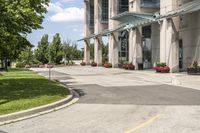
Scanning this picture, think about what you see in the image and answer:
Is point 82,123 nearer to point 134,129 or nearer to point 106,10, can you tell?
point 134,129

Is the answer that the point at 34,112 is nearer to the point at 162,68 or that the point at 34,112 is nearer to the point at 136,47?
the point at 162,68

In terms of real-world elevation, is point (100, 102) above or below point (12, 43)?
below

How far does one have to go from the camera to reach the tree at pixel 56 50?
97.6 m

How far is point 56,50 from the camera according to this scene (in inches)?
3861

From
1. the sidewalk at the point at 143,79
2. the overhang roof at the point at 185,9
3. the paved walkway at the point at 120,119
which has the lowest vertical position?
the paved walkway at the point at 120,119

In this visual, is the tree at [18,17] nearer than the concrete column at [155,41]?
Yes

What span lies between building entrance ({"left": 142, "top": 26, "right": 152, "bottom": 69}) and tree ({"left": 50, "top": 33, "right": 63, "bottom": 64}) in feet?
144

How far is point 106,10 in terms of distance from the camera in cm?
7300

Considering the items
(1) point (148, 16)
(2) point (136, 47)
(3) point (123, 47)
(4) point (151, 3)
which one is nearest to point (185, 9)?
(1) point (148, 16)

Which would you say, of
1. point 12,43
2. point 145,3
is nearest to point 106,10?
point 145,3

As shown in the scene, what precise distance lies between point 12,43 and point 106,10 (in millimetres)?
→ 54766

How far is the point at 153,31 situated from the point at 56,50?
4992 cm

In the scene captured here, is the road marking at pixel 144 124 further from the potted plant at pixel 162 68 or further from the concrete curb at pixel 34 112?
the potted plant at pixel 162 68

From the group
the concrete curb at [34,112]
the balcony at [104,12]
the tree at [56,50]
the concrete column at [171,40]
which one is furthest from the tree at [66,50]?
the concrete curb at [34,112]
